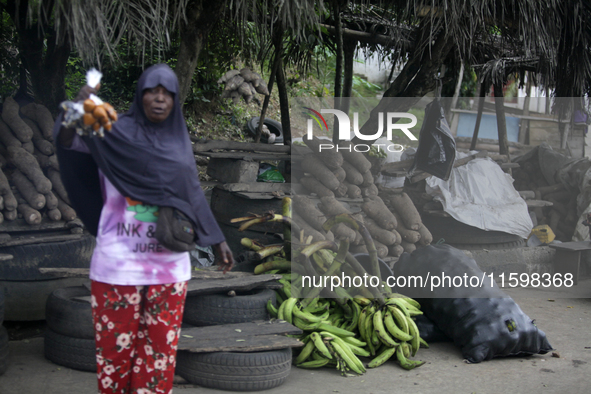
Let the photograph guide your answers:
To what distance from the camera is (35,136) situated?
4.27 meters

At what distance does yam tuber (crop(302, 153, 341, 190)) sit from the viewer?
5227mm

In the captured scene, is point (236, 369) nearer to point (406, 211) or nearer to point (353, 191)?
point (353, 191)

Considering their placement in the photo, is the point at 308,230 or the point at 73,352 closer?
the point at 73,352

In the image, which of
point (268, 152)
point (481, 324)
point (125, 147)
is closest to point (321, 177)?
point (268, 152)

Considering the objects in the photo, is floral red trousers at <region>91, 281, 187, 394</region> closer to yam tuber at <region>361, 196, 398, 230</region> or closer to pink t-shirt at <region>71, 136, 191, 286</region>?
pink t-shirt at <region>71, 136, 191, 286</region>

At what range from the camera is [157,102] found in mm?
1978

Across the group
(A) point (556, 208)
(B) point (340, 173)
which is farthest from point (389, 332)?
(A) point (556, 208)

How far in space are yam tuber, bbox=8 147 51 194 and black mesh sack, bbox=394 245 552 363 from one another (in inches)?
123

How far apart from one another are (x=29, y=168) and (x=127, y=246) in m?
2.52

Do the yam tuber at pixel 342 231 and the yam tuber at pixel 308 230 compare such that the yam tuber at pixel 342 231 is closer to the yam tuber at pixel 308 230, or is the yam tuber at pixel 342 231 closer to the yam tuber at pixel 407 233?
the yam tuber at pixel 308 230

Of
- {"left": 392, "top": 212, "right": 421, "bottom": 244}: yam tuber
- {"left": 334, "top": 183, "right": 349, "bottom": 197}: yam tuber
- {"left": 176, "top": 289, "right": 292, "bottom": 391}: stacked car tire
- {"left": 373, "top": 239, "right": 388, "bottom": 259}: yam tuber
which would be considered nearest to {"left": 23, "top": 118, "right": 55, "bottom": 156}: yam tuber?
{"left": 176, "top": 289, "right": 292, "bottom": 391}: stacked car tire

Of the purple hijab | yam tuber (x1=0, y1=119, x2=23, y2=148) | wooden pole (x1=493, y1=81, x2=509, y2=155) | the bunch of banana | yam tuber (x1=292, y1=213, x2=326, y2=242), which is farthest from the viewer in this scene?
wooden pole (x1=493, y1=81, x2=509, y2=155)

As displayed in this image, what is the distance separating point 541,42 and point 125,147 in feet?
15.4

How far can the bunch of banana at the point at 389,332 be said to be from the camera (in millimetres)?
3572
